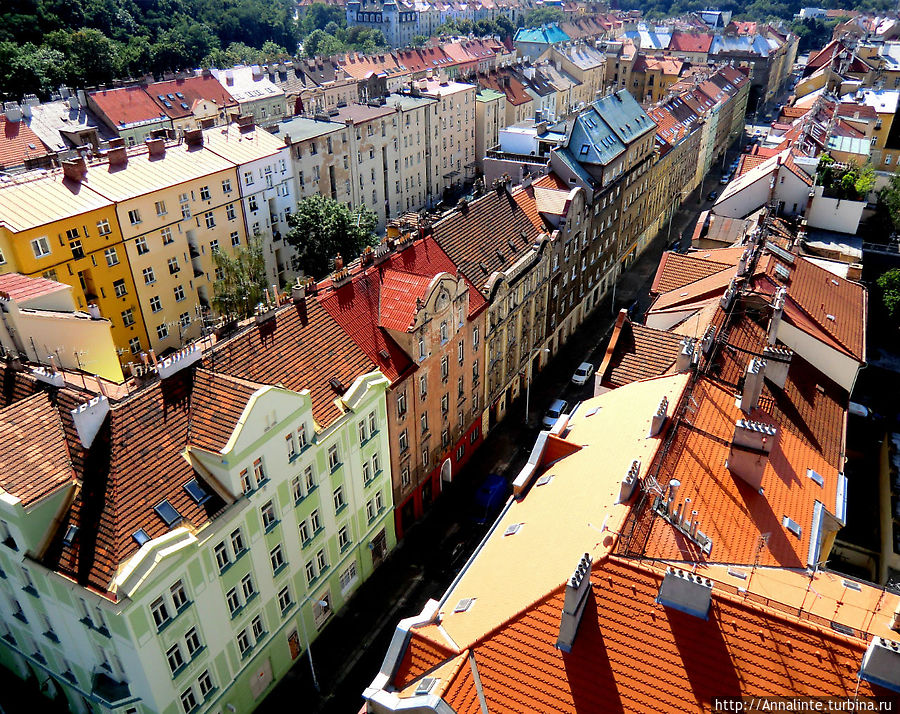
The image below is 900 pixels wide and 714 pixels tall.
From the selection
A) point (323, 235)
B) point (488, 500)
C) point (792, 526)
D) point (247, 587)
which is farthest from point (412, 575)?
point (323, 235)

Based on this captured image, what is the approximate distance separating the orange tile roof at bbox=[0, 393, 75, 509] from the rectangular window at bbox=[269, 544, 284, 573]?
10.4 m

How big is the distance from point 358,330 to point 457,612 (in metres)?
20.7

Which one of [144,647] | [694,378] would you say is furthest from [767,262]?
[144,647]

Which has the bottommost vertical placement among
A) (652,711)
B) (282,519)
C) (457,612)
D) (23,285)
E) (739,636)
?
(282,519)

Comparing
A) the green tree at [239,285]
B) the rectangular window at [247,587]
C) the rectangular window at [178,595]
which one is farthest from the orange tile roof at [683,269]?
the rectangular window at [178,595]

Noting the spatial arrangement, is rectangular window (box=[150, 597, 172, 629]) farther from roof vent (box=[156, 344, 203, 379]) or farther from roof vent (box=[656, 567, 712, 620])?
roof vent (box=[656, 567, 712, 620])

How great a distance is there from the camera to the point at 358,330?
4219 cm

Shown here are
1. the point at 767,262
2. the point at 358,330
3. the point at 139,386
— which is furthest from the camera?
the point at 767,262

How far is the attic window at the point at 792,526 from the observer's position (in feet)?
98.2

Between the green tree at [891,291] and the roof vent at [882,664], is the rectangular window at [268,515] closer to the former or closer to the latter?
the roof vent at [882,664]

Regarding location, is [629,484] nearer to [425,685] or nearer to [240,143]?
[425,685]

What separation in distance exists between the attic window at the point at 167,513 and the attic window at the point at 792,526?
27400mm

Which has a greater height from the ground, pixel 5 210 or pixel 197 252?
pixel 5 210

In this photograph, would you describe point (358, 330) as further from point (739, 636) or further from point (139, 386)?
point (739, 636)
